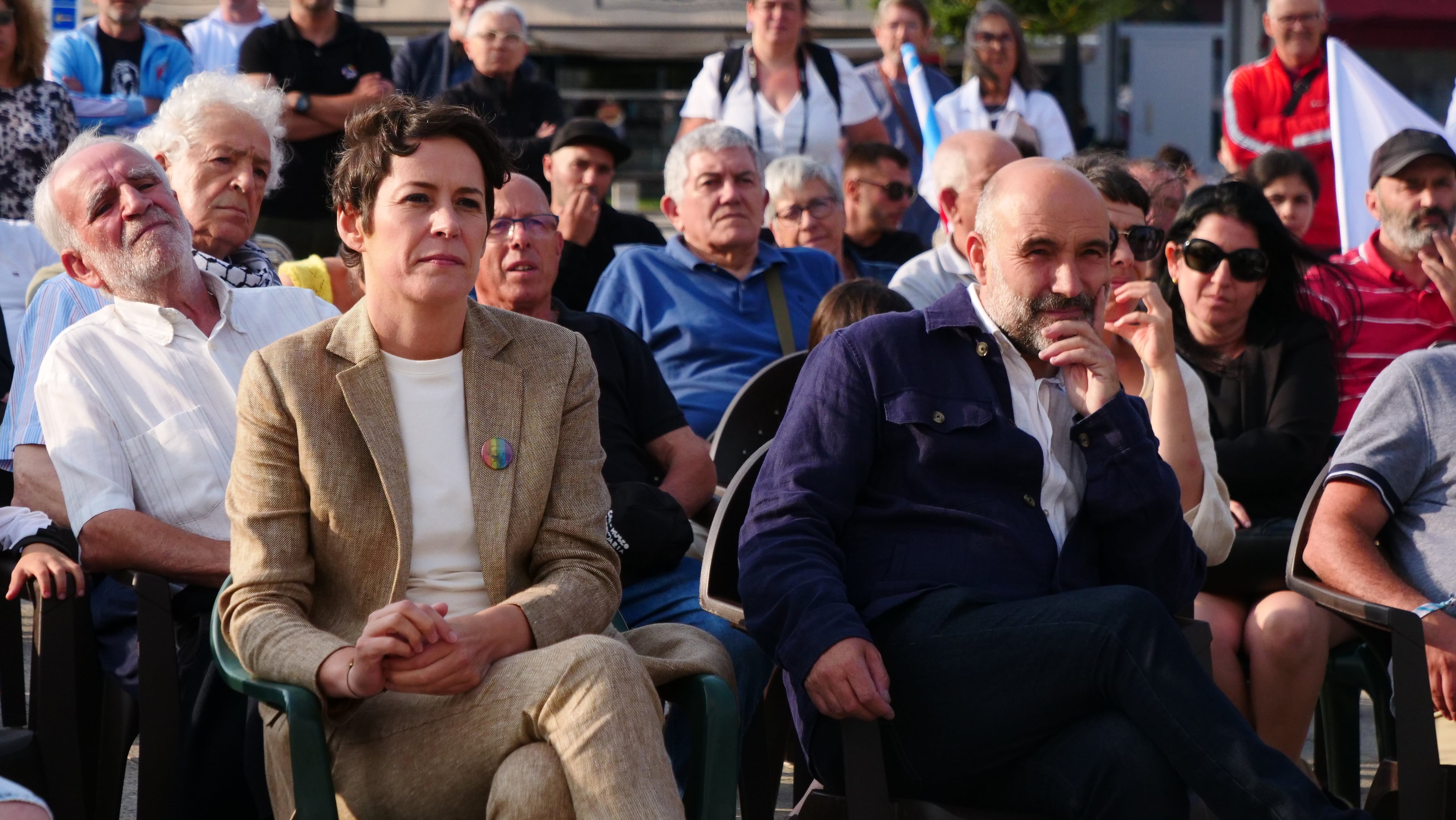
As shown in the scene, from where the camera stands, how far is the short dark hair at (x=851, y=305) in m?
4.21

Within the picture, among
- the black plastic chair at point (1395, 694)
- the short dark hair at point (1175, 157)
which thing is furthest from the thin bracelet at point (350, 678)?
the short dark hair at point (1175, 157)

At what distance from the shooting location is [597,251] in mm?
6082

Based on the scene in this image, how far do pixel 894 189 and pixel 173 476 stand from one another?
3.94m

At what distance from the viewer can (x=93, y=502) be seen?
3.16m

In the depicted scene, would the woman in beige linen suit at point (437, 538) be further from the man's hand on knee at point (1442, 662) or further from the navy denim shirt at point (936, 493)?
the man's hand on knee at point (1442, 662)

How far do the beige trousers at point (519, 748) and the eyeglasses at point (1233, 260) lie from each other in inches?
97.1

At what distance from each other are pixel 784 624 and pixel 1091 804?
63cm

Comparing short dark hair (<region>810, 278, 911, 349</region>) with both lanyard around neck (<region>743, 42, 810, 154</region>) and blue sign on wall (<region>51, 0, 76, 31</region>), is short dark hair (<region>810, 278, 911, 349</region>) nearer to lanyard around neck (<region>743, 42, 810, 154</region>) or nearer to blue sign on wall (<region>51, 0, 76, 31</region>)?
lanyard around neck (<region>743, 42, 810, 154</region>)

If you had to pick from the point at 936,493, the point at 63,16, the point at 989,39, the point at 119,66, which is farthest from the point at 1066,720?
the point at 63,16

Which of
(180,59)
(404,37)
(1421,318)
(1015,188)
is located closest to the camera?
(1015,188)

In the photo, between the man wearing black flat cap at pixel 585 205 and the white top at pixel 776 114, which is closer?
the man wearing black flat cap at pixel 585 205

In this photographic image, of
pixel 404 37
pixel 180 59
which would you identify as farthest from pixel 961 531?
pixel 404 37

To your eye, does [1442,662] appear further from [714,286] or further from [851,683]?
[714,286]

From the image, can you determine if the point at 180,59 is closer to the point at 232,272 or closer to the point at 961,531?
the point at 232,272
